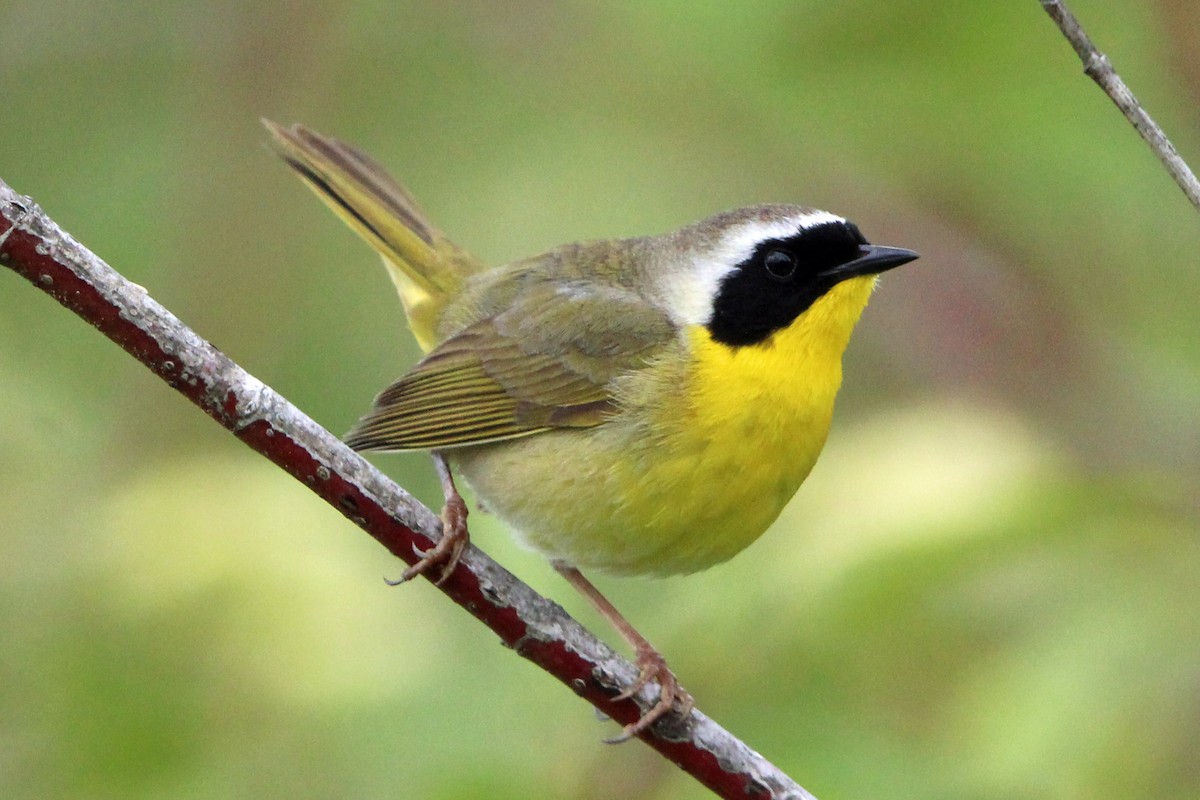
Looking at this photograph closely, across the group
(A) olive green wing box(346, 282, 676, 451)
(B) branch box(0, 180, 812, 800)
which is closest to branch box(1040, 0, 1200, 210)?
(B) branch box(0, 180, 812, 800)

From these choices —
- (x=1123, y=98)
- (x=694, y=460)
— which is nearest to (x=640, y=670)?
(x=694, y=460)

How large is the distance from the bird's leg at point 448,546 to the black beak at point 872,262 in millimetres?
1176

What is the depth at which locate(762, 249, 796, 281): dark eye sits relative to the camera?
3.74 m

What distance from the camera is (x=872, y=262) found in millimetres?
3588

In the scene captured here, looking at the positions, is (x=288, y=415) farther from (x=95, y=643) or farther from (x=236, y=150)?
(x=236, y=150)

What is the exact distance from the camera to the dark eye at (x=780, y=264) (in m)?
3.74

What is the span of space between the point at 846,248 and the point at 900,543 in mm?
1286

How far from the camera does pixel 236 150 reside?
509 centimetres

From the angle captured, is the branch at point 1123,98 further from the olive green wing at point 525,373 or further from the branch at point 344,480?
the olive green wing at point 525,373

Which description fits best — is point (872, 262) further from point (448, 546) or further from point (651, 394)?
point (448, 546)

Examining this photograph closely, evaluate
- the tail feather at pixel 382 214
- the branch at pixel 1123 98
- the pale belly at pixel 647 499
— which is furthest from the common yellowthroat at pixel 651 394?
the branch at pixel 1123 98

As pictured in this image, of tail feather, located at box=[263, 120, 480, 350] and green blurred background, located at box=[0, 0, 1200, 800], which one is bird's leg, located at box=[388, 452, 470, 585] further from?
tail feather, located at box=[263, 120, 480, 350]

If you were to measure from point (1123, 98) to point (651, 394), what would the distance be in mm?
1762

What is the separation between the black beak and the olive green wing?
51 centimetres
